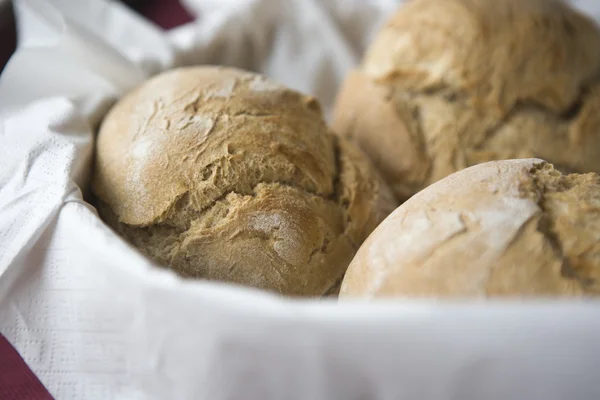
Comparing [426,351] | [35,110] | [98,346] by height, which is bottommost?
[98,346]

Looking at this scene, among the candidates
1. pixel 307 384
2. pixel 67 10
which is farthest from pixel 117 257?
pixel 67 10

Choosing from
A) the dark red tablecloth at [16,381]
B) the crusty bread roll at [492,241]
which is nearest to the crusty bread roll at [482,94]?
the crusty bread roll at [492,241]

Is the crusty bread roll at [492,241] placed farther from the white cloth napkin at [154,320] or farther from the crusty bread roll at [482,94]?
the crusty bread roll at [482,94]

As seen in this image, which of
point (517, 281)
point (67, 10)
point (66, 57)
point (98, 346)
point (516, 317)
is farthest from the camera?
point (67, 10)

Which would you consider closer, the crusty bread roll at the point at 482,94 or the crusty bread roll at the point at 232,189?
the crusty bread roll at the point at 232,189

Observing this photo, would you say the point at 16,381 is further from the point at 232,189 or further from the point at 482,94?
the point at 482,94

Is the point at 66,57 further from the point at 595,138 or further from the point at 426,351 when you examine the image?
the point at 595,138

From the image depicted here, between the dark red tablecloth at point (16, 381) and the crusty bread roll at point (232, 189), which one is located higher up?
the crusty bread roll at point (232, 189)

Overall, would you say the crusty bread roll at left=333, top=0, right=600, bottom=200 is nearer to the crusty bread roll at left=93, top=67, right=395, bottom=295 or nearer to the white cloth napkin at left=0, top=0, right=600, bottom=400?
the crusty bread roll at left=93, top=67, right=395, bottom=295

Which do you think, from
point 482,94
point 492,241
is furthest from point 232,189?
point 482,94
